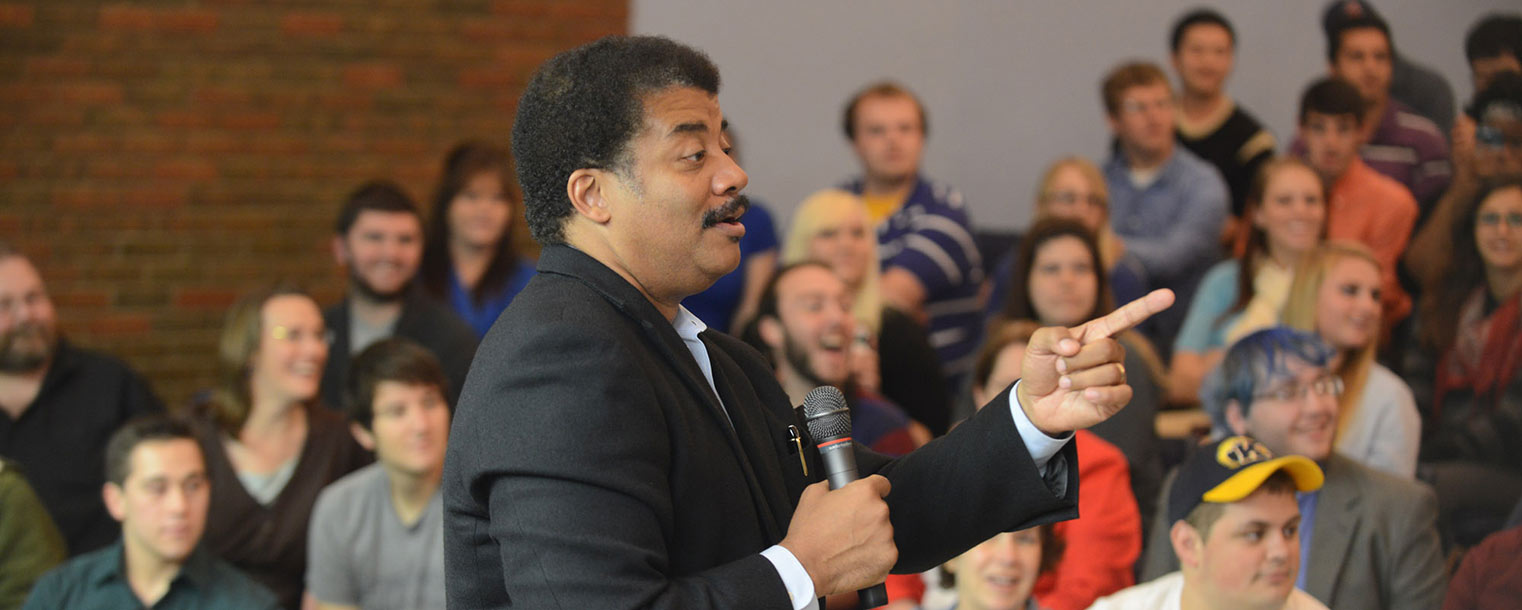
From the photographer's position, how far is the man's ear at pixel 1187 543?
2484 millimetres

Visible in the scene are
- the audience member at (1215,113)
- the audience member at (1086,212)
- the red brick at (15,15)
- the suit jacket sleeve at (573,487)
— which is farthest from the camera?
the red brick at (15,15)

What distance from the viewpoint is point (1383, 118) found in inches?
160

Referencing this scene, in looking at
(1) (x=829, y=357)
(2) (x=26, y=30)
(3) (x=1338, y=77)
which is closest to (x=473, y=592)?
(1) (x=829, y=357)

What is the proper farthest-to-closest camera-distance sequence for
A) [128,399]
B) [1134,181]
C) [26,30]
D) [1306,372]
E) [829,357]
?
[26,30]
[1134,181]
[128,399]
[829,357]
[1306,372]

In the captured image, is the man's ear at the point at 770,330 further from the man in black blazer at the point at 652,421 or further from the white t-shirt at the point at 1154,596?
the man in black blazer at the point at 652,421

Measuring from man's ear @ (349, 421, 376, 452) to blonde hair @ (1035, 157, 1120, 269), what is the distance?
1804 mm

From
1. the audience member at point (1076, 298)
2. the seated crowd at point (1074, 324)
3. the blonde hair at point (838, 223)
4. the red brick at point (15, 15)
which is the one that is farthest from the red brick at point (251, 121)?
the audience member at point (1076, 298)

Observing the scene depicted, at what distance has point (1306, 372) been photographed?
9.40ft

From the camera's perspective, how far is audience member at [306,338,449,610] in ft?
10.7

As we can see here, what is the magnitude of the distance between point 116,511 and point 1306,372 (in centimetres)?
236

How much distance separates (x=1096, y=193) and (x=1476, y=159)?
41.4 inches

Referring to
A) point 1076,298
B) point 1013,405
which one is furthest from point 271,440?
point 1013,405

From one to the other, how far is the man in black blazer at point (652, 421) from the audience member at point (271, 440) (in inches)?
86.1

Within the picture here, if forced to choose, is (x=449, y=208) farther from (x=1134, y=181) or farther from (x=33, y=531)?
(x=1134, y=181)
